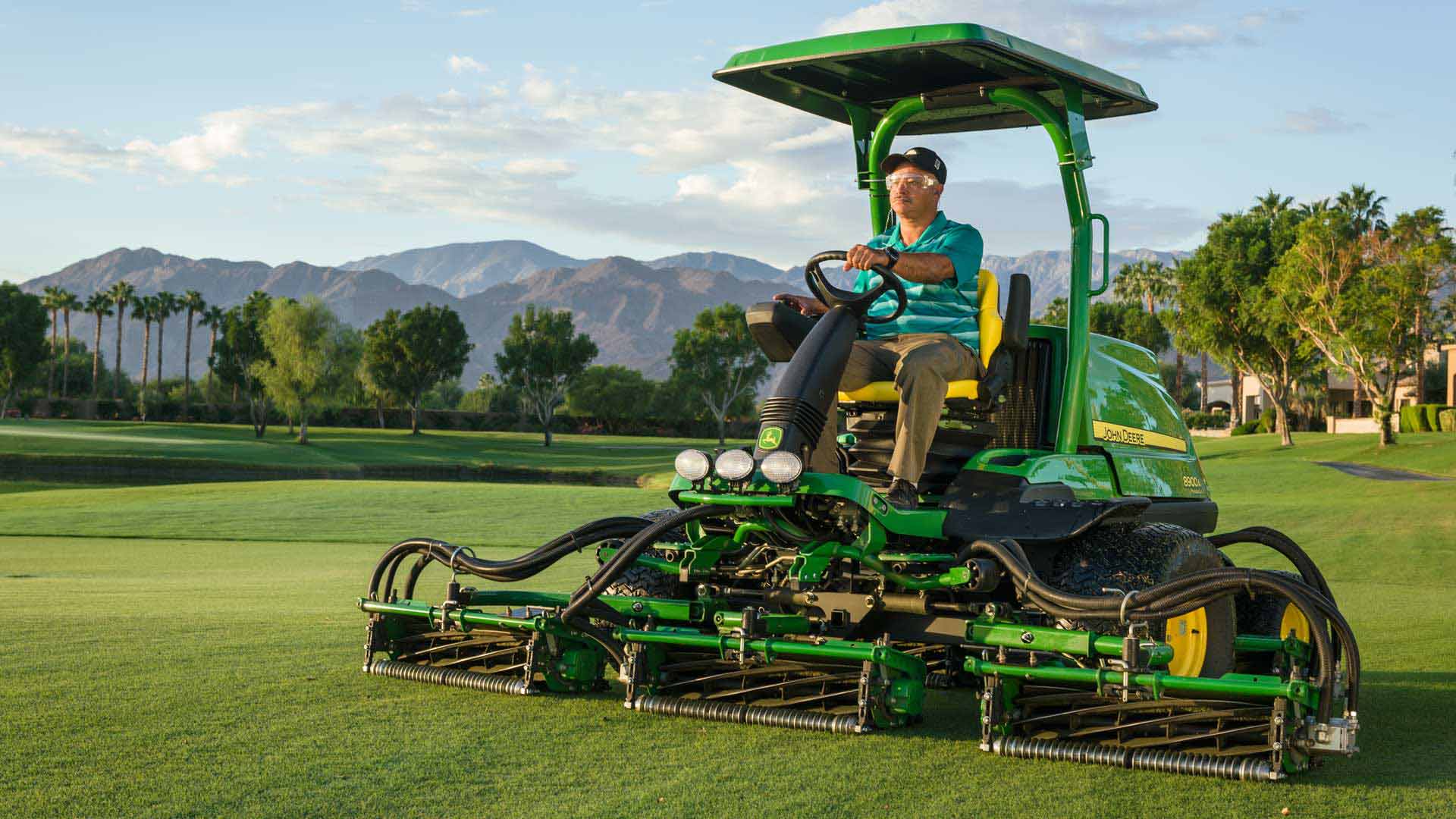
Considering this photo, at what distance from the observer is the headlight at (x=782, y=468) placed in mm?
5137

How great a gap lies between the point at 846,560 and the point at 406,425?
8698cm

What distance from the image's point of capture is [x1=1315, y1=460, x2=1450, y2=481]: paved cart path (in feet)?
120

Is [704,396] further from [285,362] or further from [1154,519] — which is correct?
[1154,519]

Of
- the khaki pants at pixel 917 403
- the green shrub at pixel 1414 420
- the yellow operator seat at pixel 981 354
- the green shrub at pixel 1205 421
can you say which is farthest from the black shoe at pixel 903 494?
the green shrub at pixel 1205 421

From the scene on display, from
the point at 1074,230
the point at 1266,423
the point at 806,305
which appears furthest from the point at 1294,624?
the point at 1266,423

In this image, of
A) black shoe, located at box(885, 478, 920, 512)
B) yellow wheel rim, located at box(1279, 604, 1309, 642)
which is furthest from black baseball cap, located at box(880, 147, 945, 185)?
yellow wheel rim, located at box(1279, 604, 1309, 642)

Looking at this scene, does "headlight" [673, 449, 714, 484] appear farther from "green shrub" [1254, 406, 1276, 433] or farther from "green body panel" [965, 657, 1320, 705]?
"green shrub" [1254, 406, 1276, 433]

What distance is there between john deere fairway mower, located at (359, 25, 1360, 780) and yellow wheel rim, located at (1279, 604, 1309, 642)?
2cm

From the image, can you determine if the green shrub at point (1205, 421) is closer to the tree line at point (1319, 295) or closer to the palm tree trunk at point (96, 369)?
the tree line at point (1319, 295)

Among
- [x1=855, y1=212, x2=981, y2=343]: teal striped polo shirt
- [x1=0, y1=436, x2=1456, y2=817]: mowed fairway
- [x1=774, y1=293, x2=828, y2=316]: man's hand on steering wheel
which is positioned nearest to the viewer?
[x1=0, y1=436, x2=1456, y2=817]: mowed fairway

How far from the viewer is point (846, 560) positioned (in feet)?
18.8

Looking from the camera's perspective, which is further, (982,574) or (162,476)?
(162,476)

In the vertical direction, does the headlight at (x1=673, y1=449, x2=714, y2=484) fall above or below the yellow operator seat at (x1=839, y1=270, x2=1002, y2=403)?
below

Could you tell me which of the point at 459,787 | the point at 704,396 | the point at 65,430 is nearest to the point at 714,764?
the point at 459,787
